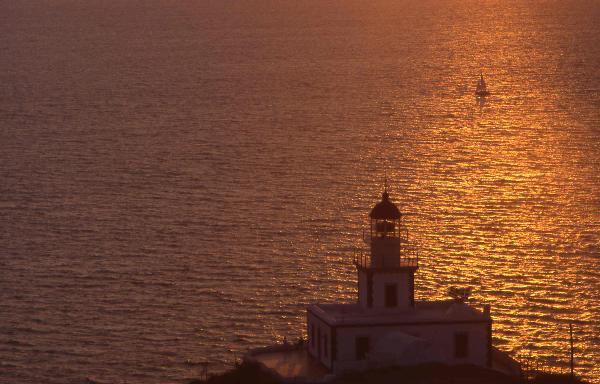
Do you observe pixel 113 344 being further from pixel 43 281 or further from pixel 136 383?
pixel 43 281

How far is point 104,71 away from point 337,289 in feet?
367

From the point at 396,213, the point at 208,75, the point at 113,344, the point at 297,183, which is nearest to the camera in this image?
the point at 396,213

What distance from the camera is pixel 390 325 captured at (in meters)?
58.2

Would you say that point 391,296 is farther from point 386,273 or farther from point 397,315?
point 386,273

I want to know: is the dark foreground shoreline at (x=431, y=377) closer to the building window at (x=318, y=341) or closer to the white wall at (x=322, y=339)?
the white wall at (x=322, y=339)

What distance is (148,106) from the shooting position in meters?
155

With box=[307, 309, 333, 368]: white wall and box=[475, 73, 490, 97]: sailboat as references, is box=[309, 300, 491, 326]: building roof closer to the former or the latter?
box=[307, 309, 333, 368]: white wall

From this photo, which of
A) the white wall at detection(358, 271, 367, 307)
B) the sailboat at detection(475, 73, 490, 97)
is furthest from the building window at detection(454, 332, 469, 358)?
the sailboat at detection(475, 73, 490, 97)

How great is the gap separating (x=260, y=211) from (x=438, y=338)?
43.2 m

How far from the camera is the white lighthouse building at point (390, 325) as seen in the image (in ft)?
189

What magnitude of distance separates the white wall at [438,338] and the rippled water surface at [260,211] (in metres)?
12.4

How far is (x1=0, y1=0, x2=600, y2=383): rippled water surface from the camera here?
77188mm

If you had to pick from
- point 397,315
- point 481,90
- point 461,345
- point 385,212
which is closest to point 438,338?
point 461,345

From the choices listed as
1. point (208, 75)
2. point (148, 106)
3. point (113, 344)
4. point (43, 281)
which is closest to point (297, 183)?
point (43, 281)
